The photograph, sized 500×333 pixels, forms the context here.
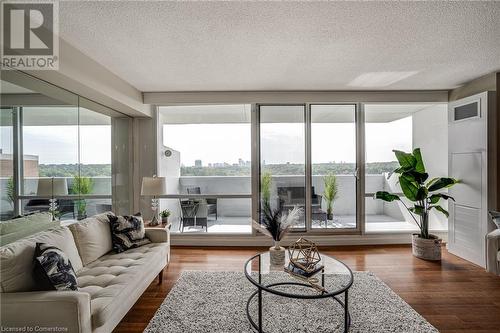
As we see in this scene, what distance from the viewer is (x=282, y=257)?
2232 millimetres

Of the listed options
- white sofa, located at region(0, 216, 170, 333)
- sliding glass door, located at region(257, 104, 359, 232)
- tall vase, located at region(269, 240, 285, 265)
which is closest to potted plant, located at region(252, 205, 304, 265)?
tall vase, located at region(269, 240, 285, 265)

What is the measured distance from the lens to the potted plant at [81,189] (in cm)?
296

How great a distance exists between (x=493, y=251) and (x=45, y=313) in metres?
4.47

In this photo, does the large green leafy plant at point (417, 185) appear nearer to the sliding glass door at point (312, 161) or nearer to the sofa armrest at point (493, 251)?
the sofa armrest at point (493, 251)

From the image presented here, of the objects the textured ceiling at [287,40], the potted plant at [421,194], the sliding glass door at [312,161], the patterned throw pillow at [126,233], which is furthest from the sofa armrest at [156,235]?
the potted plant at [421,194]

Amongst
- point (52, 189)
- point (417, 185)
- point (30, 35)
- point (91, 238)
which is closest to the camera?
point (30, 35)

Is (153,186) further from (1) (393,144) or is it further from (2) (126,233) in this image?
(1) (393,144)

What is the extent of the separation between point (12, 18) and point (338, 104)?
13.6 feet

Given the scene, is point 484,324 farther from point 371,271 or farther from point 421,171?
point 421,171

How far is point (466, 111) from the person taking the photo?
3465mm

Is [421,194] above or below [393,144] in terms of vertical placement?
below

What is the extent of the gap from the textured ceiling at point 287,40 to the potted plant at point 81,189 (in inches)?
59.7

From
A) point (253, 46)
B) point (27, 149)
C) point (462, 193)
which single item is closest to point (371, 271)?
point (462, 193)

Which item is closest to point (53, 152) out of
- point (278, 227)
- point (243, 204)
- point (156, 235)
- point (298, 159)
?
point (156, 235)
